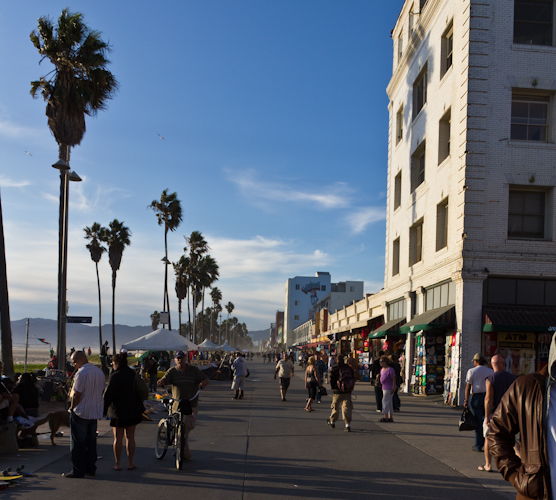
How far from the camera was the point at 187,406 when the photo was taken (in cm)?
897

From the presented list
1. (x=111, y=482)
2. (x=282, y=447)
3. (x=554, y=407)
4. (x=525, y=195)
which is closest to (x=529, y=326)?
(x=525, y=195)

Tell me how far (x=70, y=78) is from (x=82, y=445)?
692 inches

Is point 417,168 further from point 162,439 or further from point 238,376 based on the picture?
point 162,439

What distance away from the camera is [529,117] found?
19453 mm

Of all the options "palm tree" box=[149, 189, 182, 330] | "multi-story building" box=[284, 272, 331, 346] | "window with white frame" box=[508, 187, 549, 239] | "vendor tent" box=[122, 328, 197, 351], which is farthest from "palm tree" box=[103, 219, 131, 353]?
"multi-story building" box=[284, 272, 331, 346]

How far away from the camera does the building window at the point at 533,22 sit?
64.3ft

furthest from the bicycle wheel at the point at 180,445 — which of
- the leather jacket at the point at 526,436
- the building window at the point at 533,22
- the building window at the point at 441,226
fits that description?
the building window at the point at 533,22

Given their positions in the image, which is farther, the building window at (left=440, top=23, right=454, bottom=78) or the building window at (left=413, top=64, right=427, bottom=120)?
the building window at (left=413, top=64, right=427, bottom=120)

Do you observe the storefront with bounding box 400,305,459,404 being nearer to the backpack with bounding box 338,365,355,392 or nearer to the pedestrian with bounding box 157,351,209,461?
the backpack with bounding box 338,365,355,392

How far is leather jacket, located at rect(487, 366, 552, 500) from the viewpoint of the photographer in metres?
3.14

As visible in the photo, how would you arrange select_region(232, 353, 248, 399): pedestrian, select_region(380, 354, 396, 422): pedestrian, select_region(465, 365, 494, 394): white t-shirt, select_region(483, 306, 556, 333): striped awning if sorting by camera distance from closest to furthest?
select_region(465, 365, 494, 394): white t-shirt
select_region(380, 354, 396, 422): pedestrian
select_region(483, 306, 556, 333): striped awning
select_region(232, 353, 248, 399): pedestrian

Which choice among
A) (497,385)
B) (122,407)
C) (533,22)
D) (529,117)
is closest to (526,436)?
(497,385)

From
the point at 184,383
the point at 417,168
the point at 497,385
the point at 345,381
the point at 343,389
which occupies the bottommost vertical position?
the point at 343,389

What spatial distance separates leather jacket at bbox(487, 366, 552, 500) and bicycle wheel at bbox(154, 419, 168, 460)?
21.7 ft
